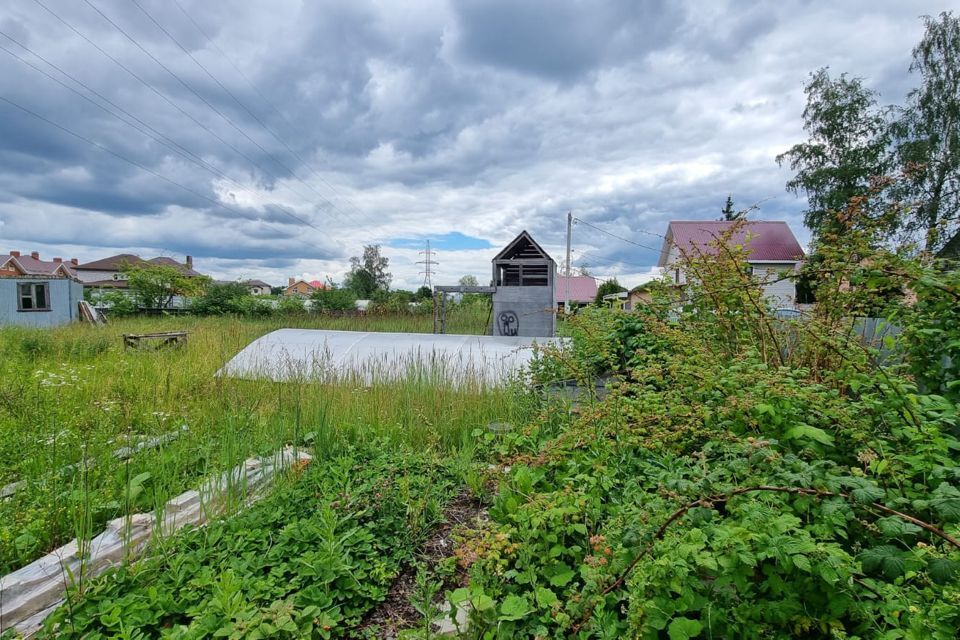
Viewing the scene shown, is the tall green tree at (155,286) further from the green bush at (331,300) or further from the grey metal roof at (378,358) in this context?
the grey metal roof at (378,358)

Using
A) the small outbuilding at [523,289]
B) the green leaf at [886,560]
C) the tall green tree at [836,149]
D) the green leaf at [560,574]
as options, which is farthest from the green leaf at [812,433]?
the tall green tree at [836,149]

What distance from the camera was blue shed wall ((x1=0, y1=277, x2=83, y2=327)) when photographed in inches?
624

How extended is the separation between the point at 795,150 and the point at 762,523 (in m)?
19.3

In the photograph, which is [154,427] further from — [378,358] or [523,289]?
[523,289]

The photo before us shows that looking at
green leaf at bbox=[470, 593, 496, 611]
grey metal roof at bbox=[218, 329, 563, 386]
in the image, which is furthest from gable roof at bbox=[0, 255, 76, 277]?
green leaf at bbox=[470, 593, 496, 611]

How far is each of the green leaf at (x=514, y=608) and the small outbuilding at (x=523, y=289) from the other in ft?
26.2

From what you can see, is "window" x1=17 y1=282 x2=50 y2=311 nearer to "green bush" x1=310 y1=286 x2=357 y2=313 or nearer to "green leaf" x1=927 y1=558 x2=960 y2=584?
"green bush" x1=310 y1=286 x2=357 y2=313

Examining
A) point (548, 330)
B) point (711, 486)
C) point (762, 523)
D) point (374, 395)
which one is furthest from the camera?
point (548, 330)

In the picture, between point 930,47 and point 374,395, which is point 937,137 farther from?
point 374,395

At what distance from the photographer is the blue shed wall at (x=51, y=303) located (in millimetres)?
15844

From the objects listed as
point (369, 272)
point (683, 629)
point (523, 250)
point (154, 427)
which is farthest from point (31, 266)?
point (683, 629)

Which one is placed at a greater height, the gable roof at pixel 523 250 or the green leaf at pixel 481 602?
the gable roof at pixel 523 250

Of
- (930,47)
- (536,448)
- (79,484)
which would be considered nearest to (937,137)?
(930,47)

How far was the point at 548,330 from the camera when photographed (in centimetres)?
956
